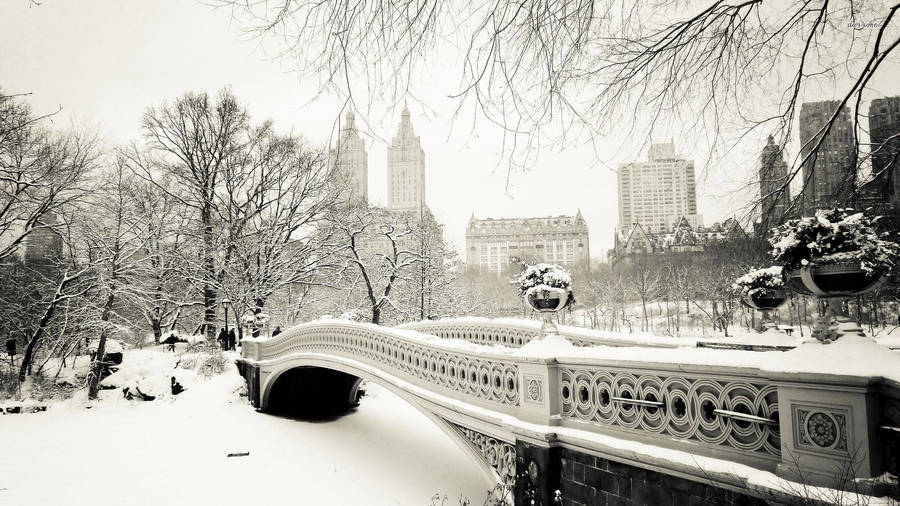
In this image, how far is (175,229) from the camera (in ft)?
73.4

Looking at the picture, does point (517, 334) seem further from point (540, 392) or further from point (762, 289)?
point (540, 392)

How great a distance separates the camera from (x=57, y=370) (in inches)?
742

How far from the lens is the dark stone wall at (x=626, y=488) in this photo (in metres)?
3.86

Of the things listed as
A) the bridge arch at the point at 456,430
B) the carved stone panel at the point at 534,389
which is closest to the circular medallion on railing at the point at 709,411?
the carved stone panel at the point at 534,389

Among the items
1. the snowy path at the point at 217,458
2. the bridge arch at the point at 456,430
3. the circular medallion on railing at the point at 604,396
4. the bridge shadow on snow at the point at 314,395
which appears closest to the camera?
the circular medallion on railing at the point at 604,396

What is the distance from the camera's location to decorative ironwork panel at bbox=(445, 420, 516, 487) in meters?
6.29

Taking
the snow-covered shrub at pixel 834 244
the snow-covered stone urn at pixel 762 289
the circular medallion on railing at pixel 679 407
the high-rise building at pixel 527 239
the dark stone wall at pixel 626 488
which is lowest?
the dark stone wall at pixel 626 488

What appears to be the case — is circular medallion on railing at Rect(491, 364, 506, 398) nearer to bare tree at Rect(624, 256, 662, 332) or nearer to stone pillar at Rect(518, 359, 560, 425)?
stone pillar at Rect(518, 359, 560, 425)

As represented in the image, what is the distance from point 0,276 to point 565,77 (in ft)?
72.5

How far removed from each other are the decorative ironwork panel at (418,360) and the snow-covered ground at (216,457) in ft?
8.12

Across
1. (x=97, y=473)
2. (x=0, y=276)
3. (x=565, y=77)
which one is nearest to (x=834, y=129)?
(x=565, y=77)

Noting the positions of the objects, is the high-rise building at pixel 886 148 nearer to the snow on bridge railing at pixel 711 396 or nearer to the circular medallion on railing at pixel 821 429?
the snow on bridge railing at pixel 711 396

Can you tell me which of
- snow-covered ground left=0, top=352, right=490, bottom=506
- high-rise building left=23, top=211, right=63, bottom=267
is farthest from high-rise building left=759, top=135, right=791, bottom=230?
high-rise building left=23, top=211, right=63, bottom=267

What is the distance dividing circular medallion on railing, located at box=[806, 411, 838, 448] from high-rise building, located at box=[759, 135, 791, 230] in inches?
76.8
